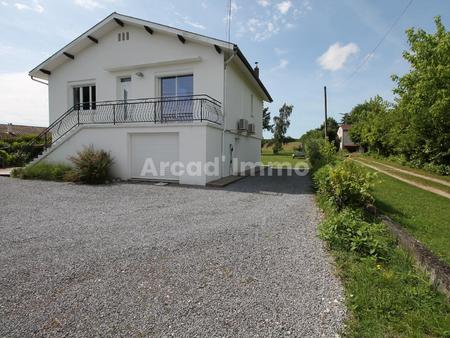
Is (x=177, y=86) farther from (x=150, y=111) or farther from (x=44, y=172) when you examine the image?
(x=44, y=172)

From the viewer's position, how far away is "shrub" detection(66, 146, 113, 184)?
1032 cm

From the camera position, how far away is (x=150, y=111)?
12.1 metres

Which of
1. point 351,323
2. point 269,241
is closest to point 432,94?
point 269,241

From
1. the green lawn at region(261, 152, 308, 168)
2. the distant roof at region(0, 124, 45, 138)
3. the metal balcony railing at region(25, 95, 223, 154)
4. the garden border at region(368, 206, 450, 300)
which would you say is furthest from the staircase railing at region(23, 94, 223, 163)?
the distant roof at region(0, 124, 45, 138)

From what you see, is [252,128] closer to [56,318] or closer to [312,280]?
[312,280]

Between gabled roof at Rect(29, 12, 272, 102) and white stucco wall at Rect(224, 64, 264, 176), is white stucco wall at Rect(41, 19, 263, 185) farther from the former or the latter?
gabled roof at Rect(29, 12, 272, 102)

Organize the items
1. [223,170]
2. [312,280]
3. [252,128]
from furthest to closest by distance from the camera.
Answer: [252,128] → [223,170] → [312,280]

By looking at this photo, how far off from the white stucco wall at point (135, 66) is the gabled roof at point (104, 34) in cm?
24

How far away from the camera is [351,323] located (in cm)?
236

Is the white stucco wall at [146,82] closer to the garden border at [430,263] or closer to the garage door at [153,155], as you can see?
the garage door at [153,155]

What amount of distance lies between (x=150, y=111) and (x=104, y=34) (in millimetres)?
4919

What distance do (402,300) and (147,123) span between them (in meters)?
10.2

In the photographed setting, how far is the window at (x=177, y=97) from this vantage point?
11430 mm

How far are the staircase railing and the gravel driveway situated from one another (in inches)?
222
